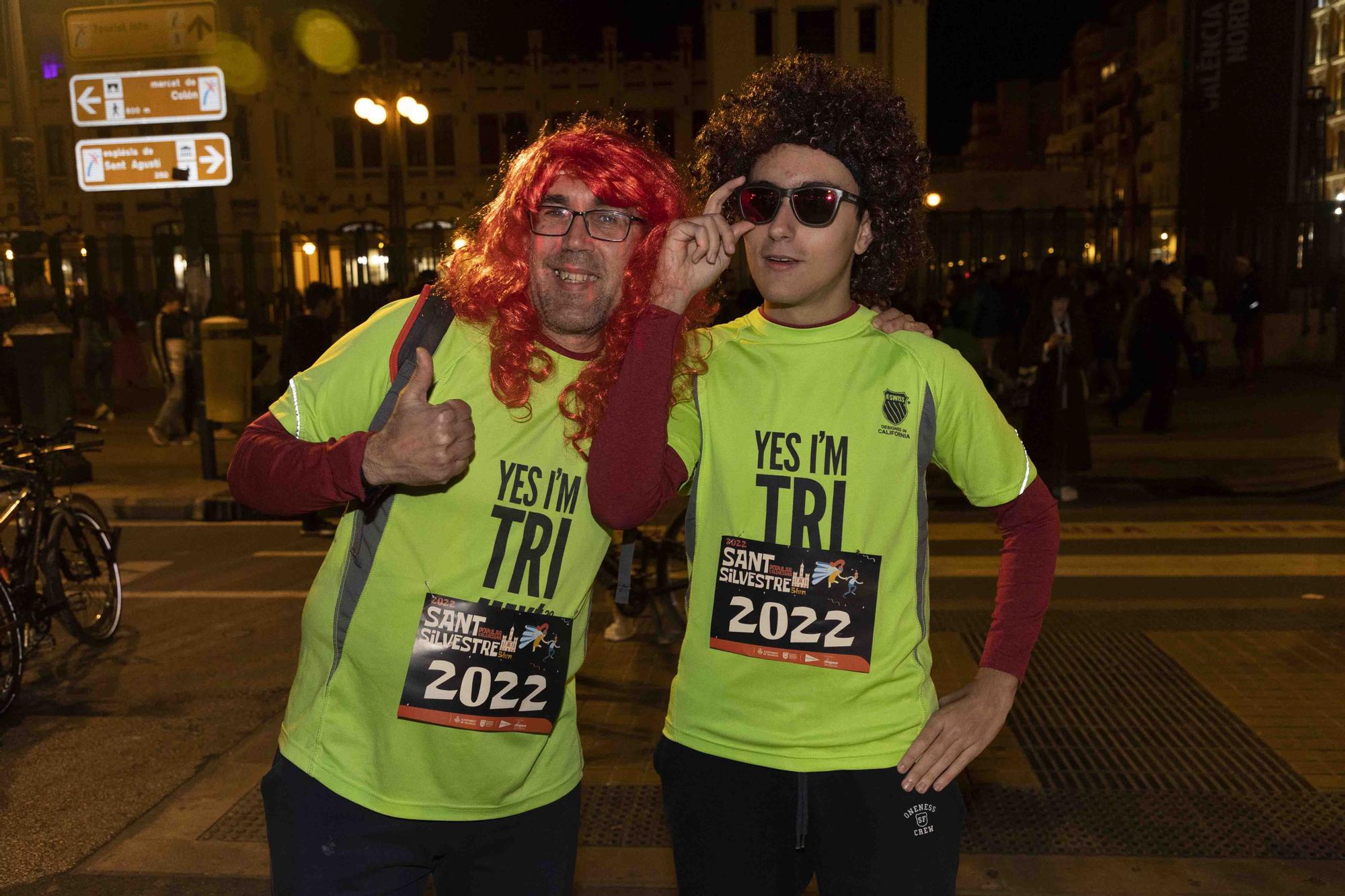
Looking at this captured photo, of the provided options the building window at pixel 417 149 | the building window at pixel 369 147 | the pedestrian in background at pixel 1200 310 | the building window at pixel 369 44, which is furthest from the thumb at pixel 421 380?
the building window at pixel 369 44

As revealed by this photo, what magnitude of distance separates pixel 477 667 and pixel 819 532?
2.15 feet

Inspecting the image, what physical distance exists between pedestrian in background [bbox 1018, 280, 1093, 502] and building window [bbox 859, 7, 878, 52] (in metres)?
37.1

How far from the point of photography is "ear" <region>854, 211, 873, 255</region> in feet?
8.31

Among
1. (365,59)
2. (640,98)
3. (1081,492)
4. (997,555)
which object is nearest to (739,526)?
(997,555)

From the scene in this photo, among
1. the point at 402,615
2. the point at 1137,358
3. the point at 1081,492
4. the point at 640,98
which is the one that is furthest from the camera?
the point at 640,98

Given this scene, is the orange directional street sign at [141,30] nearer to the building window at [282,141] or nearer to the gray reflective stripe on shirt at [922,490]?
the gray reflective stripe on shirt at [922,490]

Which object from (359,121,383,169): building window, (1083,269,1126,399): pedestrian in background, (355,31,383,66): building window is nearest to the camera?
(1083,269,1126,399): pedestrian in background

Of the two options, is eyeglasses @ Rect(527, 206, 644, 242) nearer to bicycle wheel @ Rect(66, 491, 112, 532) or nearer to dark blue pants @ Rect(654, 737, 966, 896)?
dark blue pants @ Rect(654, 737, 966, 896)

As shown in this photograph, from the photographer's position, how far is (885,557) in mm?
2281

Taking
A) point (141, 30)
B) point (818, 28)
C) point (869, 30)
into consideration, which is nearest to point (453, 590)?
point (141, 30)

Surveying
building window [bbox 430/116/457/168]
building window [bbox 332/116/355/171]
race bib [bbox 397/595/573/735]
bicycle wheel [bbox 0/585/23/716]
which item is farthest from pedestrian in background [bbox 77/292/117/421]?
building window [bbox 430/116/457/168]

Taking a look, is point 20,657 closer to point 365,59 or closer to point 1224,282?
point 1224,282

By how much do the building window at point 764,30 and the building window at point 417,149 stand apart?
1487 centimetres

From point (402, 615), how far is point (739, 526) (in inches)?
24.6
